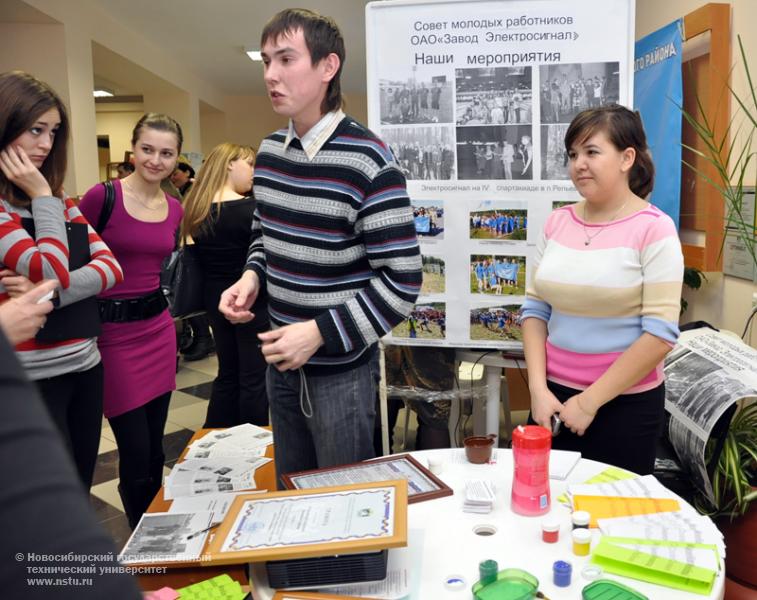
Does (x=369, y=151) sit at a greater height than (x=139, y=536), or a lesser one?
greater

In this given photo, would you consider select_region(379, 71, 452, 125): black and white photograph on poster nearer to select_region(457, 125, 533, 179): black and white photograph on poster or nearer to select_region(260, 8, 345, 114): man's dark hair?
select_region(457, 125, 533, 179): black and white photograph on poster

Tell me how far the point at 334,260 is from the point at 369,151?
236 millimetres

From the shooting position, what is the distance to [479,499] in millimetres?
1196

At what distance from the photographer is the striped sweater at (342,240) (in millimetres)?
1249

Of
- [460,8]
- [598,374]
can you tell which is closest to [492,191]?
[460,8]

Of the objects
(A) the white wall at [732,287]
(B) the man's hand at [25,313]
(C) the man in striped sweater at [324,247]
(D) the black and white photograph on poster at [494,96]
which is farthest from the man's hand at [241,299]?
(A) the white wall at [732,287]

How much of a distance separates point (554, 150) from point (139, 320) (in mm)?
1515

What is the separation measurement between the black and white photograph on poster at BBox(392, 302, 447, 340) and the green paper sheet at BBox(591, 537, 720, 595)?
4.29 ft

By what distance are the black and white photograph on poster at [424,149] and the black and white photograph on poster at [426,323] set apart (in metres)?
0.48

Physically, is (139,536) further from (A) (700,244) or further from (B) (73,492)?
(A) (700,244)

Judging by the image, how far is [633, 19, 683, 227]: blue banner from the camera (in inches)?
102

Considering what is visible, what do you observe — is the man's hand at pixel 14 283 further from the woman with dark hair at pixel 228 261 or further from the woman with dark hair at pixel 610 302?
the woman with dark hair at pixel 610 302

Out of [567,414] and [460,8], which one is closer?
[567,414]

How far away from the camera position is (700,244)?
2592mm
